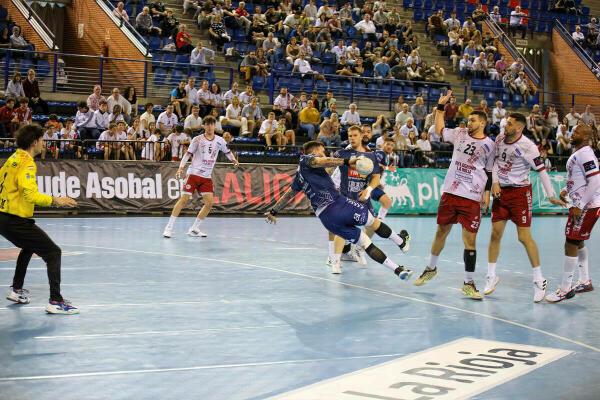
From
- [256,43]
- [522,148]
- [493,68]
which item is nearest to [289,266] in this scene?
[522,148]

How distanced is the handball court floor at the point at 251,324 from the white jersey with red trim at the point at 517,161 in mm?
1524

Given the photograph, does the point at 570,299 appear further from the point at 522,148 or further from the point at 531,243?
the point at 522,148

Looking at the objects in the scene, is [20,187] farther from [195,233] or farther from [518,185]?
[195,233]

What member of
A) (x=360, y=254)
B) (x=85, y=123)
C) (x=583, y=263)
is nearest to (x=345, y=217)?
(x=360, y=254)

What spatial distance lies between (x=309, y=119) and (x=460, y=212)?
50.1 feet

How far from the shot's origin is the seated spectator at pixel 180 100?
2232 cm

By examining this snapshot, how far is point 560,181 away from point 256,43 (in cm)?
1207

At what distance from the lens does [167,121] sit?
21.6 meters

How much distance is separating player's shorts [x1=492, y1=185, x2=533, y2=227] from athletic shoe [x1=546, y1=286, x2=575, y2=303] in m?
0.93

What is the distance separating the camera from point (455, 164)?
31.0 ft

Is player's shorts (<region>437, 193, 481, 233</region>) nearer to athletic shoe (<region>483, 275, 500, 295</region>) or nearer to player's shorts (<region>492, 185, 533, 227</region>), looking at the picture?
player's shorts (<region>492, 185, 533, 227</region>)

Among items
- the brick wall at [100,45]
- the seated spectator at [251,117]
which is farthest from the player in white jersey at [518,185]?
the brick wall at [100,45]

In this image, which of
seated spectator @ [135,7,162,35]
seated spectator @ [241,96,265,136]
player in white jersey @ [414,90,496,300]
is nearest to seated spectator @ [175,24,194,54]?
seated spectator @ [135,7,162,35]

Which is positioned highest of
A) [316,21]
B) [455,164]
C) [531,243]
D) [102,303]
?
[316,21]
